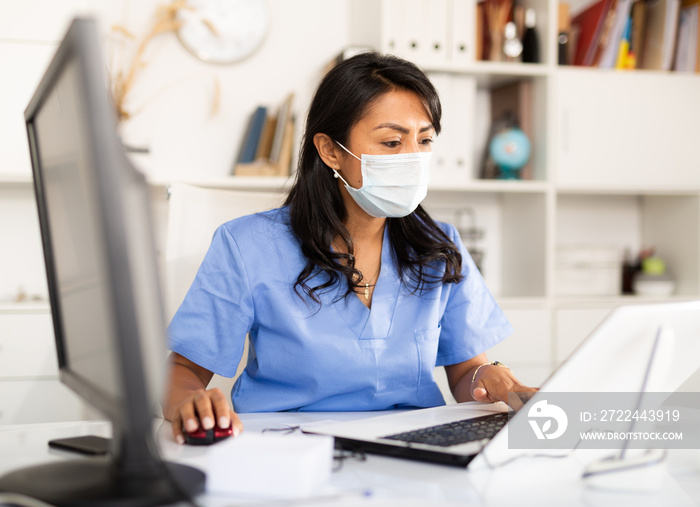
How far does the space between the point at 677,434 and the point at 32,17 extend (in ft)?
7.05

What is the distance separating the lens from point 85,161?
493 mm

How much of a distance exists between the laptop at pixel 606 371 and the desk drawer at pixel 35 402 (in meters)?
1.55

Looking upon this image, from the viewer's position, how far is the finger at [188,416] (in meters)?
0.81

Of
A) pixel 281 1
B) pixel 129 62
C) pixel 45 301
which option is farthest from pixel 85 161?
pixel 281 1

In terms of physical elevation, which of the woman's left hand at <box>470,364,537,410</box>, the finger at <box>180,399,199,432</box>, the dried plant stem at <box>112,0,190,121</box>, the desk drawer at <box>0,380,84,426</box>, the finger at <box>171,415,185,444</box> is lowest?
the desk drawer at <box>0,380,84,426</box>

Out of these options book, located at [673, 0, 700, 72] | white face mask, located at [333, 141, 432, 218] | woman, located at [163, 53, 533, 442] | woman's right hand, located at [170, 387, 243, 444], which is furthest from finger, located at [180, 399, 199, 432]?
book, located at [673, 0, 700, 72]

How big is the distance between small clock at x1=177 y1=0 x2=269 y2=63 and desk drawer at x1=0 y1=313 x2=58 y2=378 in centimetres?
108

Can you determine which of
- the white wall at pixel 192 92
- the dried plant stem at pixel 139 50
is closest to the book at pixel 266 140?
the white wall at pixel 192 92

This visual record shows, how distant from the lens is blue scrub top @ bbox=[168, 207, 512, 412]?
1174mm

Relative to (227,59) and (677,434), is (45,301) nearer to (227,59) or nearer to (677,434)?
(227,59)

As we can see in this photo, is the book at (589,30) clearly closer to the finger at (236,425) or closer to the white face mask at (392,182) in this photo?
the white face mask at (392,182)

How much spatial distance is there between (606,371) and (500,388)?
0.36 metres

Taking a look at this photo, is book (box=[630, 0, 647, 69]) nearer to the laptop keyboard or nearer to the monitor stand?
the laptop keyboard

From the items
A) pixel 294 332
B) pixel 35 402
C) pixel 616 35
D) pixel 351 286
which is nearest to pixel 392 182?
pixel 351 286
